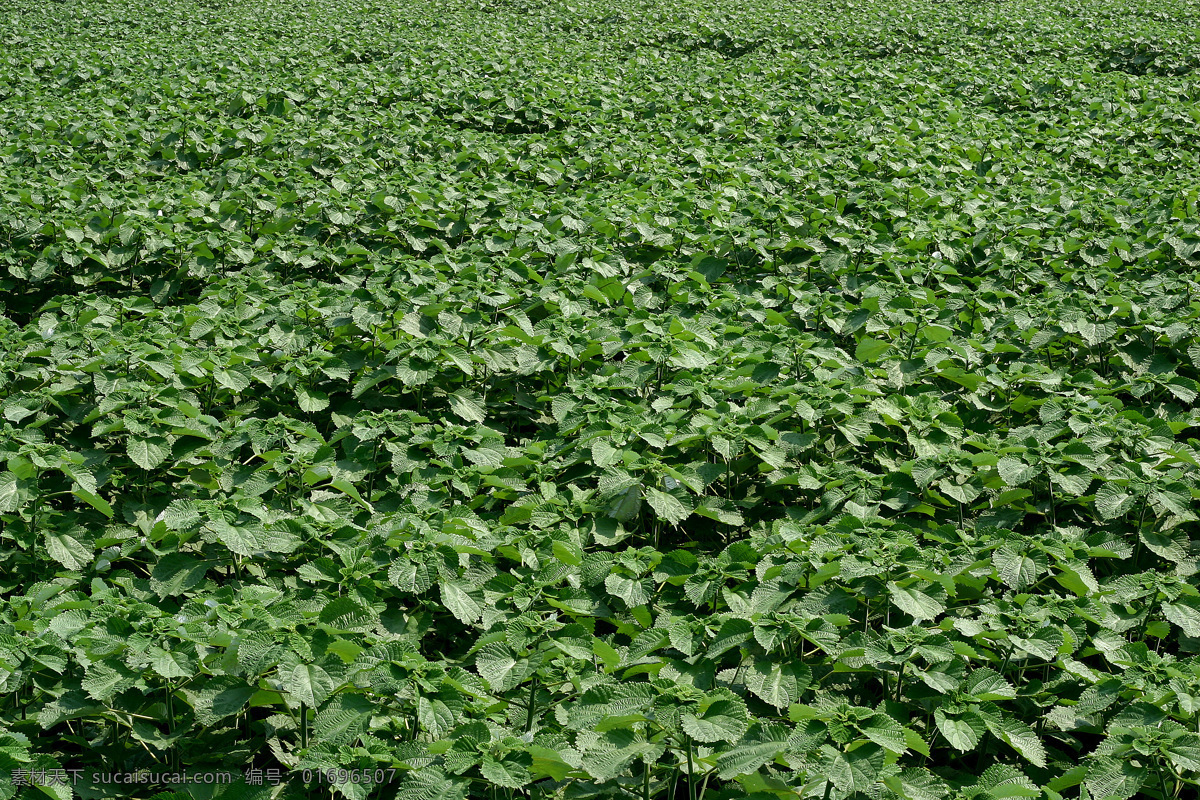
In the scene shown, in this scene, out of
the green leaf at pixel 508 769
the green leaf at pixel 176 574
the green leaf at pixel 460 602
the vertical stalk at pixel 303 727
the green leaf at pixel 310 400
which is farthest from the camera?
the green leaf at pixel 310 400

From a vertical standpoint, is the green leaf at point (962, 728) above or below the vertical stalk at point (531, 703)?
above

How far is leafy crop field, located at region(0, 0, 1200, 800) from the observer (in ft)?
7.55

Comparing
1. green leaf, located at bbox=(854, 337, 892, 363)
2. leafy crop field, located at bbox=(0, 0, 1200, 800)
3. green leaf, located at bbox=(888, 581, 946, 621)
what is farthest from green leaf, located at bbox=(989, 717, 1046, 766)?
green leaf, located at bbox=(854, 337, 892, 363)

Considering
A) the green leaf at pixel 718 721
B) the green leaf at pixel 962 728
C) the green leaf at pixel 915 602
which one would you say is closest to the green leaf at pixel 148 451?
the green leaf at pixel 718 721

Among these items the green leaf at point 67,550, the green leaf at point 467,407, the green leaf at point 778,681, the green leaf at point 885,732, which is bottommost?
the green leaf at point 67,550

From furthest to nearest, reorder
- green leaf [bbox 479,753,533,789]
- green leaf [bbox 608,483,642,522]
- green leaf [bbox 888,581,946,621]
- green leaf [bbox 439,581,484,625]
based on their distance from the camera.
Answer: green leaf [bbox 608,483,642,522] < green leaf [bbox 439,581,484,625] < green leaf [bbox 888,581,946,621] < green leaf [bbox 479,753,533,789]

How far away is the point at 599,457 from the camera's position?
3.16m

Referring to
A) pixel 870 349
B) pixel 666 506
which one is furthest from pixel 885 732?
pixel 870 349

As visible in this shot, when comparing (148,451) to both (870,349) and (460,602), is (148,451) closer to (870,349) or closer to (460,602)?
(460,602)

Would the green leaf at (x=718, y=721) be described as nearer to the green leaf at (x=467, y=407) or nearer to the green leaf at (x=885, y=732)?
the green leaf at (x=885, y=732)

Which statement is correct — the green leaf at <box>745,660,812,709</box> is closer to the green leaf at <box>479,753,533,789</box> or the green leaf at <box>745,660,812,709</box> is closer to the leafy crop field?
the leafy crop field

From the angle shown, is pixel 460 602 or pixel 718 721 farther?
pixel 460 602

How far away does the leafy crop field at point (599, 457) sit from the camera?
2301 mm

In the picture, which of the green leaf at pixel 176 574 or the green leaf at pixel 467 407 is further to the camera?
the green leaf at pixel 467 407
